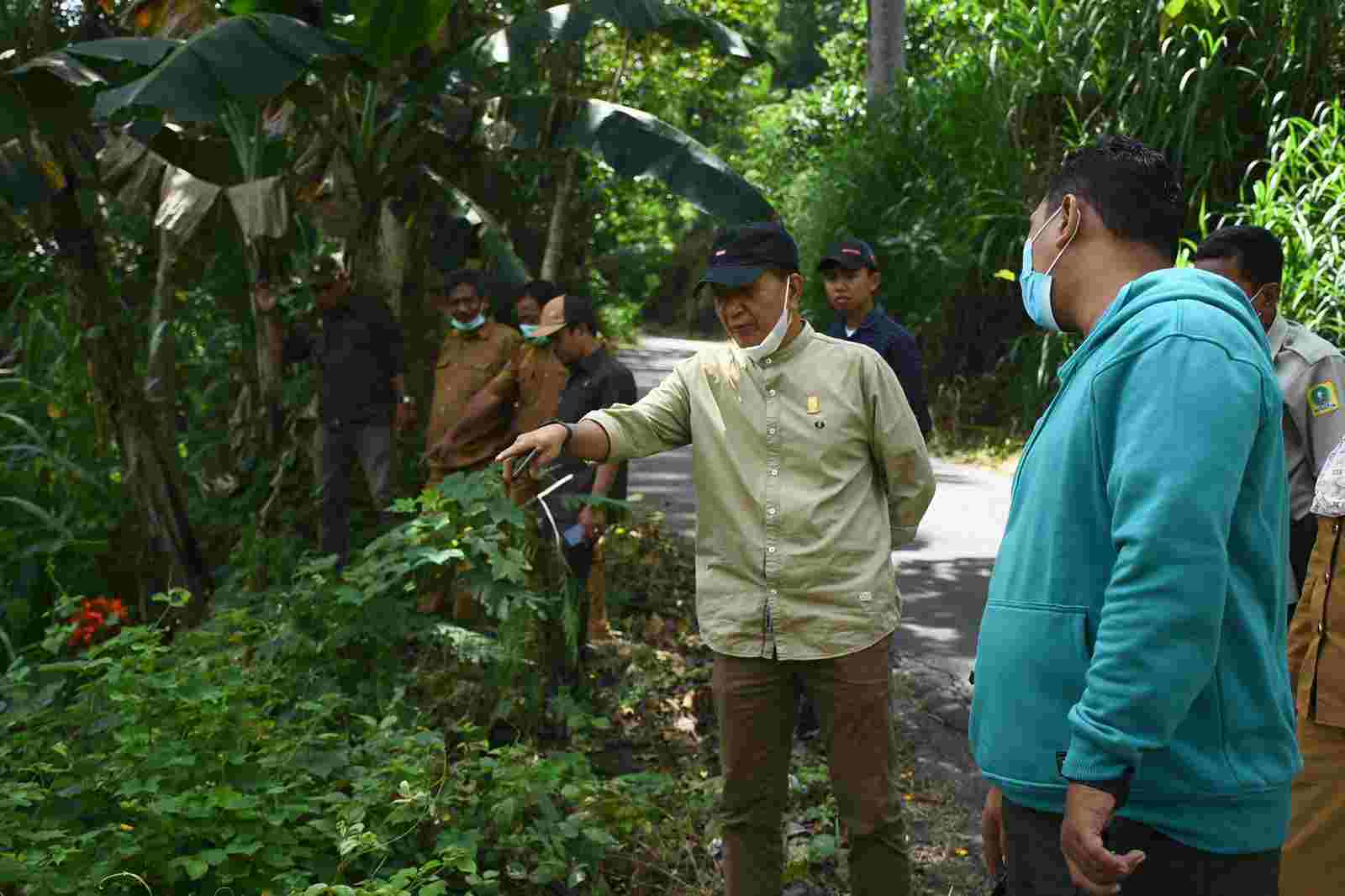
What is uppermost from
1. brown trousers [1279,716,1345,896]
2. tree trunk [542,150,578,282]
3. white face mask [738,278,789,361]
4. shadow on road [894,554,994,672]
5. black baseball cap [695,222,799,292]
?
tree trunk [542,150,578,282]

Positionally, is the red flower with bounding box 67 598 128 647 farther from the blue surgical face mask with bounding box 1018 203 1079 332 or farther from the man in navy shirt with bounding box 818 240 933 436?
the blue surgical face mask with bounding box 1018 203 1079 332

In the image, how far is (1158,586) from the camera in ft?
6.21

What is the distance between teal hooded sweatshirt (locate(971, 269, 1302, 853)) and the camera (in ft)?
6.22

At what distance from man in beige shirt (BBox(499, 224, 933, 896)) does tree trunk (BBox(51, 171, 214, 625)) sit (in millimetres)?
5056

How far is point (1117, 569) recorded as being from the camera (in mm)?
1943

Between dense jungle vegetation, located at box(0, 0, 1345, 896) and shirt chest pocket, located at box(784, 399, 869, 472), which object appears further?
dense jungle vegetation, located at box(0, 0, 1345, 896)

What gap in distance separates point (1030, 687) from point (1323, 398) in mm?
2172

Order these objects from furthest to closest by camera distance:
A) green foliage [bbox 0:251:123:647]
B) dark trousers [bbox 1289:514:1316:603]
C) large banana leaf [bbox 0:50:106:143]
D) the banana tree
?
green foliage [bbox 0:251:123:647]
the banana tree
large banana leaf [bbox 0:50:106:143]
dark trousers [bbox 1289:514:1316:603]

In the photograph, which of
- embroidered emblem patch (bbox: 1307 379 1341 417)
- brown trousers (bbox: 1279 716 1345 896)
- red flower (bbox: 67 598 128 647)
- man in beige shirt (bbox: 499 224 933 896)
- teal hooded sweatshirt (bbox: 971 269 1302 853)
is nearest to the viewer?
teal hooded sweatshirt (bbox: 971 269 1302 853)

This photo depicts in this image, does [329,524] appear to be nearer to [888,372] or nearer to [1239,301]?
[888,372]

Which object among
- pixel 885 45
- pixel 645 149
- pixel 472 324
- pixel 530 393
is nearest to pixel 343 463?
pixel 472 324

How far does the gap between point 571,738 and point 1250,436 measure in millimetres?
3858

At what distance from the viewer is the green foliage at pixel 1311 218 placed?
8.99m

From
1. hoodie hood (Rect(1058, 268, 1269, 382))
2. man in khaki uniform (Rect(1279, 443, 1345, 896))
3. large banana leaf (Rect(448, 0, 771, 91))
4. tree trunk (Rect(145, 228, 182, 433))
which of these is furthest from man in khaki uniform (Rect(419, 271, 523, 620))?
hoodie hood (Rect(1058, 268, 1269, 382))
